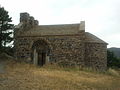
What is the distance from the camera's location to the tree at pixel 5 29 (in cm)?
3353

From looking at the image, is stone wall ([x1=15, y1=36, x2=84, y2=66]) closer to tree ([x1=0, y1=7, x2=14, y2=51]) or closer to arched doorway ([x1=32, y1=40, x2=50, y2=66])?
arched doorway ([x1=32, y1=40, x2=50, y2=66])

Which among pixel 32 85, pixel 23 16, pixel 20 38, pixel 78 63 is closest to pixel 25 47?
pixel 20 38

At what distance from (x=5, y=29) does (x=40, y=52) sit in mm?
7037

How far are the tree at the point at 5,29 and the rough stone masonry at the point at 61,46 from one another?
1648 mm

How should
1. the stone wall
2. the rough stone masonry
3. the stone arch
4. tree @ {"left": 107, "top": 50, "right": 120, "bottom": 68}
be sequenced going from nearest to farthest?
1. the stone wall
2. the rough stone masonry
3. the stone arch
4. tree @ {"left": 107, "top": 50, "right": 120, "bottom": 68}

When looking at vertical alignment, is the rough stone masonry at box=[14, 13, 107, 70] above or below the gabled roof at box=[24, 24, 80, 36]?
below

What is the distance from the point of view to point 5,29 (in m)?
33.8

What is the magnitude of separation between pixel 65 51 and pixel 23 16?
33.7 ft

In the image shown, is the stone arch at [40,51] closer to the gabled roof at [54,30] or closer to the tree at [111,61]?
the gabled roof at [54,30]

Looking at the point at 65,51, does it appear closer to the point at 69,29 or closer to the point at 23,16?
the point at 69,29

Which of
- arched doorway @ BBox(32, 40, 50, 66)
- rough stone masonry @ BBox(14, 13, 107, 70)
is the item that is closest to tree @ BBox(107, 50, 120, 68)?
rough stone masonry @ BBox(14, 13, 107, 70)

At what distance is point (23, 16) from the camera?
35.4m

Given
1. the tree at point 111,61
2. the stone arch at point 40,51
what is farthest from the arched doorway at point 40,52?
the tree at point 111,61

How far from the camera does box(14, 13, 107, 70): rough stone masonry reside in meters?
29.4
